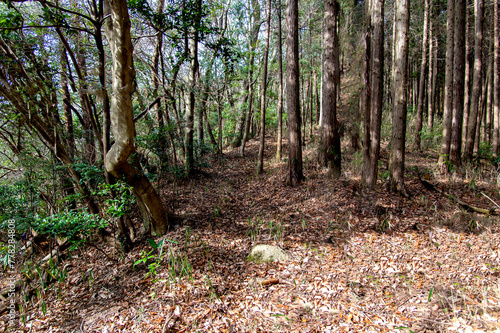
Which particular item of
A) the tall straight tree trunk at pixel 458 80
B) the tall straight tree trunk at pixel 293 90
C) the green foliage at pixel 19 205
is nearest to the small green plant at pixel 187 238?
the green foliage at pixel 19 205

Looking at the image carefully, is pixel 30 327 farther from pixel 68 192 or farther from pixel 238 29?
pixel 238 29

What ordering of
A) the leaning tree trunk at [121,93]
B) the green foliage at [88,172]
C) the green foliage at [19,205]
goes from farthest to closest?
the green foliage at [88,172], the green foliage at [19,205], the leaning tree trunk at [121,93]

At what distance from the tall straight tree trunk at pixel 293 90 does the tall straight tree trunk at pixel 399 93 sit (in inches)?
98.6

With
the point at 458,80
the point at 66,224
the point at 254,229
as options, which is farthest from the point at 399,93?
the point at 66,224

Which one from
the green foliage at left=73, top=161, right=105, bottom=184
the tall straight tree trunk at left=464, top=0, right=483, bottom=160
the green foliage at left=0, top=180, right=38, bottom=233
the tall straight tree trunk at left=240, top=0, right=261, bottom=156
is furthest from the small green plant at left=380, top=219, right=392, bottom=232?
the tall straight tree trunk at left=240, top=0, right=261, bottom=156

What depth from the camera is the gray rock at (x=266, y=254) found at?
14.7 ft

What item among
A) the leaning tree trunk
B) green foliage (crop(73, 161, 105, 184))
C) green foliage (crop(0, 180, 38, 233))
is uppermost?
the leaning tree trunk

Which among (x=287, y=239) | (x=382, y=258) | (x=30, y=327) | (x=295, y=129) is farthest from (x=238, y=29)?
(x=30, y=327)

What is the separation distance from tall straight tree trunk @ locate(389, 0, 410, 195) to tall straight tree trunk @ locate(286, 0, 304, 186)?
2506mm

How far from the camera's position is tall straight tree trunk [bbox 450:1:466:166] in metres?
7.51

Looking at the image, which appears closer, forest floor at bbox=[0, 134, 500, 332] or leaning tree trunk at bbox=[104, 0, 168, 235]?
forest floor at bbox=[0, 134, 500, 332]

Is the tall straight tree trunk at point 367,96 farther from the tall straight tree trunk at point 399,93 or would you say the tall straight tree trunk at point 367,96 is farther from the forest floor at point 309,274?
the forest floor at point 309,274

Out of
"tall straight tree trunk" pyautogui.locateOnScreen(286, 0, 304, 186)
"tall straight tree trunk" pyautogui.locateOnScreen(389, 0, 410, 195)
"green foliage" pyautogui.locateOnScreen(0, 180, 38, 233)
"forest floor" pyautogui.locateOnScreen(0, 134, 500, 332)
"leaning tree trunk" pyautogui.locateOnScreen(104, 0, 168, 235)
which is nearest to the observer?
"forest floor" pyautogui.locateOnScreen(0, 134, 500, 332)

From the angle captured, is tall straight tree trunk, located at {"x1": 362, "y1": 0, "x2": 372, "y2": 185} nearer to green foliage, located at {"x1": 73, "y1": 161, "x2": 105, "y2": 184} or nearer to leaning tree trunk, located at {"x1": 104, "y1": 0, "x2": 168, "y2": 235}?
leaning tree trunk, located at {"x1": 104, "y1": 0, "x2": 168, "y2": 235}
